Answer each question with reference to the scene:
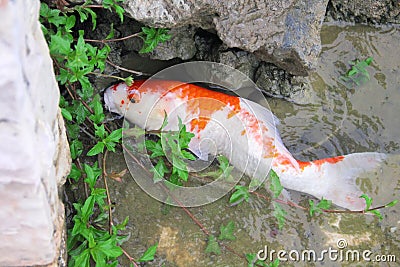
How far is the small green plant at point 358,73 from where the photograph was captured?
378cm

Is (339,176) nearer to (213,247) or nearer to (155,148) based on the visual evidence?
(213,247)

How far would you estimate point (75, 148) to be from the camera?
9.50 ft

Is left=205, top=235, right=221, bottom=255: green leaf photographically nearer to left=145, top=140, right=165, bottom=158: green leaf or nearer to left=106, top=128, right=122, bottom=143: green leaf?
left=145, top=140, right=165, bottom=158: green leaf

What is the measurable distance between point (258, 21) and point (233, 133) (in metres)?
0.79

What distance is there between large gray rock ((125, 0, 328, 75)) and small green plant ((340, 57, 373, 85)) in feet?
1.70

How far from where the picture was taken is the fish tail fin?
11.1 feet

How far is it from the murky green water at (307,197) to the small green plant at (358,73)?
5 centimetres

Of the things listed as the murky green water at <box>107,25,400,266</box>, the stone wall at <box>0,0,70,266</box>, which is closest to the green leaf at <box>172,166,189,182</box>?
the murky green water at <box>107,25,400,266</box>

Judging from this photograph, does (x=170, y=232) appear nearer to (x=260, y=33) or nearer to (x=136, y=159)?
(x=136, y=159)

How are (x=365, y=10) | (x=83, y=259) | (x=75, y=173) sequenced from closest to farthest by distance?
1. (x=83, y=259)
2. (x=75, y=173)
3. (x=365, y=10)

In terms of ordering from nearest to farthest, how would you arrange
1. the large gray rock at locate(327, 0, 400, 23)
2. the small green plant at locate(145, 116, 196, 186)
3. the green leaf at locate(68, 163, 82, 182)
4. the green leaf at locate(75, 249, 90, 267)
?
the green leaf at locate(75, 249, 90, 267) → the green leaf at locate(68, 163, 82, 182) → the small green plant at locate(145, 116, 196, 186) → the large gray rock at locate(327, 0, 400, 23)

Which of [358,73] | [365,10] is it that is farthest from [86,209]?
[365,10]

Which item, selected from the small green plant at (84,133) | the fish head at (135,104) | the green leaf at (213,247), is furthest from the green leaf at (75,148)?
the green leaf at (213,247)

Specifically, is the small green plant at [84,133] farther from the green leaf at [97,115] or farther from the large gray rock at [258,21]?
the large gray rock at [258,21]
